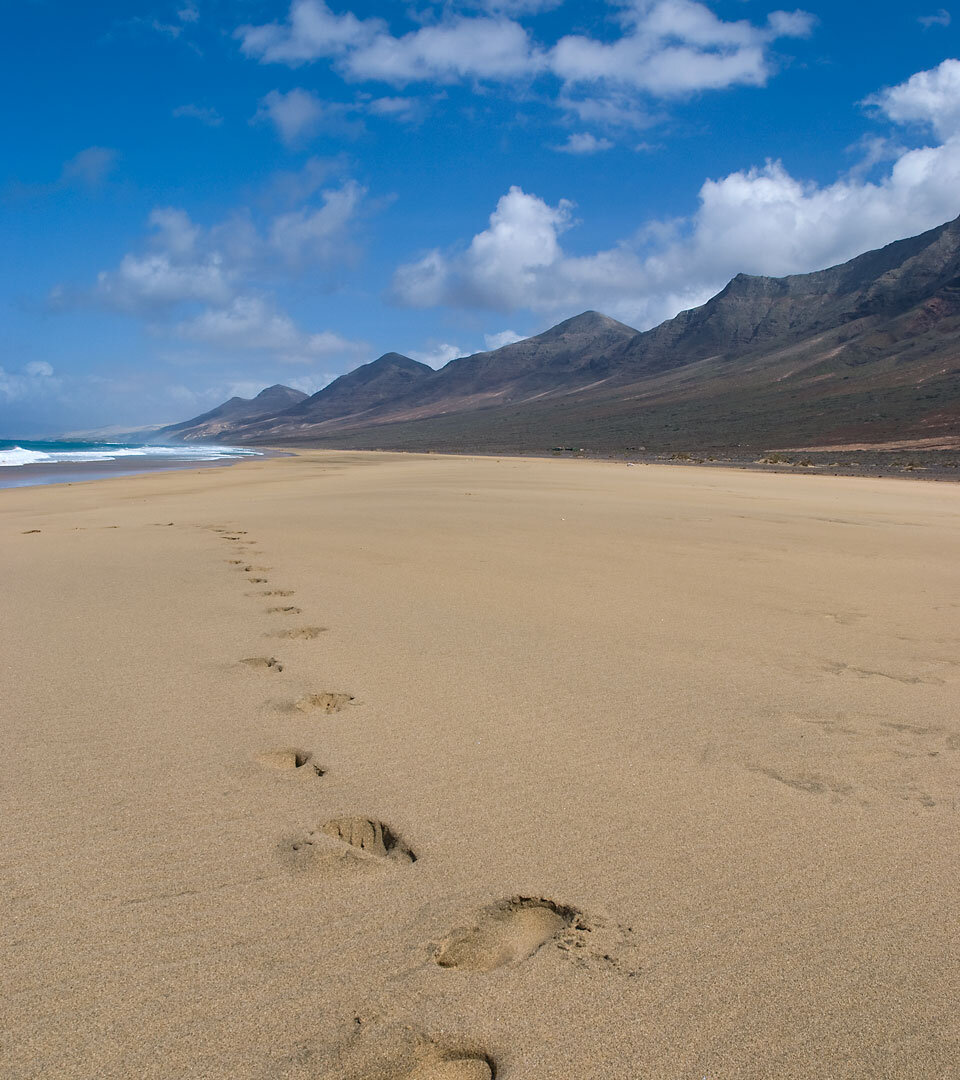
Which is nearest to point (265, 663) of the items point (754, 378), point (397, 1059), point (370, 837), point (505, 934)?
point (370, 837)

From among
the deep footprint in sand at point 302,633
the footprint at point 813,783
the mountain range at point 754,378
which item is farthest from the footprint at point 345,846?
the mountain range at point 754,378

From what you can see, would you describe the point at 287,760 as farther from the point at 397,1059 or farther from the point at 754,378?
the point at 754,378

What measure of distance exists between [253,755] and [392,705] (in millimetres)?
721

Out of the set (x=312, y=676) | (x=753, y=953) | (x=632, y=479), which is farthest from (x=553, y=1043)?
(x=632, y=479)

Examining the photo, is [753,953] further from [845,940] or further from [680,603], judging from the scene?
[680,603]

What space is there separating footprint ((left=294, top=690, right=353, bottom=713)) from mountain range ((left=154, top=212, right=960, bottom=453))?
49.8m

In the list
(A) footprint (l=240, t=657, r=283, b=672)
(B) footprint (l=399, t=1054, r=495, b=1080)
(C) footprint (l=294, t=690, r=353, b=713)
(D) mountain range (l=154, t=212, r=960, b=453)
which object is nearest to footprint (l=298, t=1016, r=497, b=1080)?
(B) footprint (l=399, t=1054, r=495, b=1080)

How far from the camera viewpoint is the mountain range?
193 ft

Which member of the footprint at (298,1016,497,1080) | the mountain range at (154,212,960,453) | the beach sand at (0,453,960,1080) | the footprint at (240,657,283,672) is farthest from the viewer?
the mountain range at (154,212,960,453)

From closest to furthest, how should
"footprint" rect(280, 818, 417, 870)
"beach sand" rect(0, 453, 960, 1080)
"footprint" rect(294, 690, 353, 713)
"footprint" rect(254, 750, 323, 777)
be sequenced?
1. "beach sand" rect(0, 453, 960, 1080)
2. "footprint" rect(280, 818, 417, 870)
3. "footprint" rect(254, 750, 323, 777)
4. "footprint" rect(294, 690, 353, 713)

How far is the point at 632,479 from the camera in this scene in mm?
19594

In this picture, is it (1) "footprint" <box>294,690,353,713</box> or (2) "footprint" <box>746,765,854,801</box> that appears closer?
(2) "footprint" <box>746,765,854,801</box>

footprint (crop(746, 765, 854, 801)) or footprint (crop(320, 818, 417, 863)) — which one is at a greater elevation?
footprint (crop(320, 818, 417, 863))

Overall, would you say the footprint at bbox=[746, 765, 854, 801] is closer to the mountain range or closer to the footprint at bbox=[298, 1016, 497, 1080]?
the footprint at bbox=[298, 1016, 497, 1080]
